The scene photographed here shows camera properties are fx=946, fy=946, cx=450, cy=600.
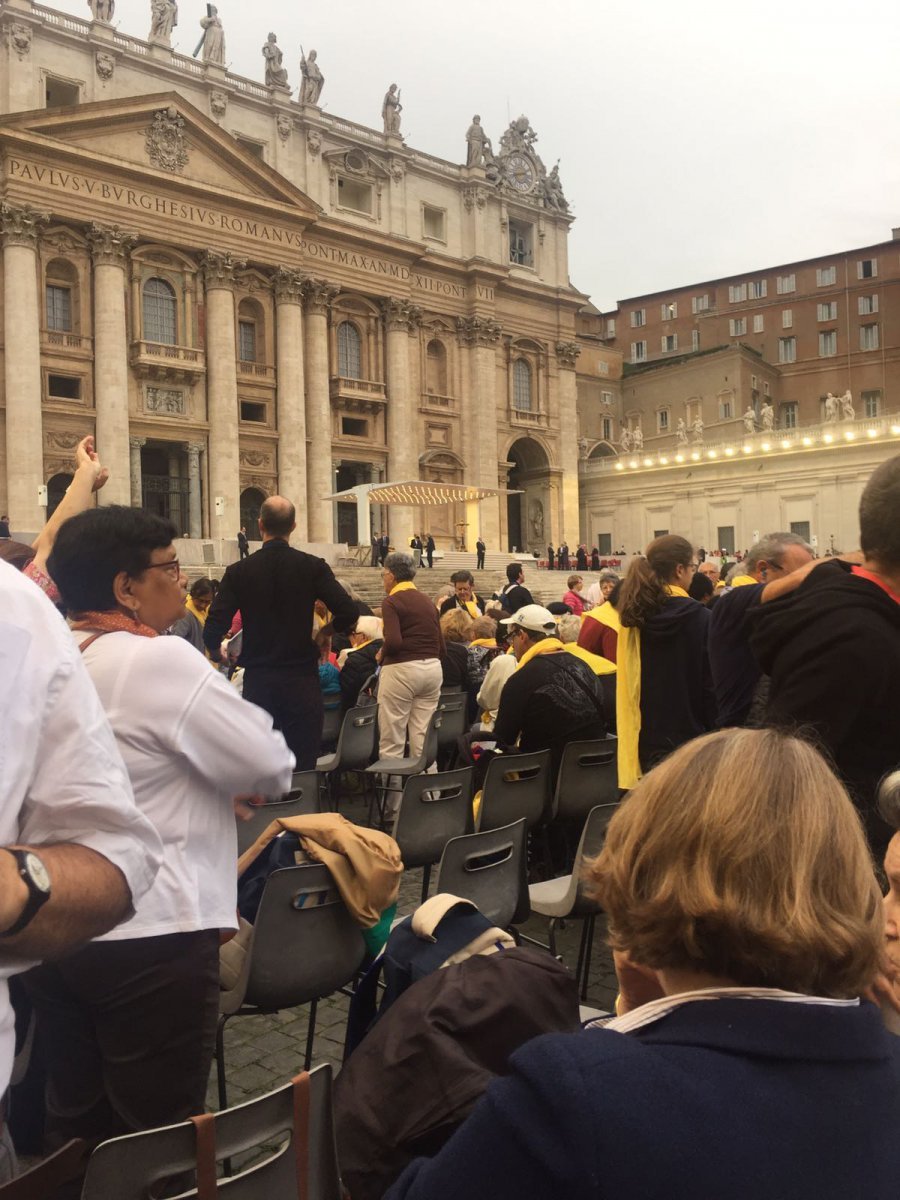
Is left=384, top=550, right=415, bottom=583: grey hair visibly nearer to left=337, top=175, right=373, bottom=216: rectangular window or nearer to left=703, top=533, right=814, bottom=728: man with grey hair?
left=703, top=533, right=814, bottom=728: man with grey hair

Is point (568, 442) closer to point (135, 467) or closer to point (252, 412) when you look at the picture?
point (252, 412)

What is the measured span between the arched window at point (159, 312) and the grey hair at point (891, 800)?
34.8 metres

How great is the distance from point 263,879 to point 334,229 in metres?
38.0

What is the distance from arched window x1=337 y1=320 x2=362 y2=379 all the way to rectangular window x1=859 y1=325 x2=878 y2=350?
98.6ft

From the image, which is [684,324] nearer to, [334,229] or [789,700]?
[334,229]

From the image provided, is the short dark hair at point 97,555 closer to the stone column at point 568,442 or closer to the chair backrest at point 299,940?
the chair backrest at point 299,940

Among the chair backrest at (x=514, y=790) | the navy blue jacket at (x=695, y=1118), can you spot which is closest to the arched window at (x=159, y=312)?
the chair backrest at (x=514, y=790)

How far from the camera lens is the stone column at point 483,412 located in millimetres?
42062

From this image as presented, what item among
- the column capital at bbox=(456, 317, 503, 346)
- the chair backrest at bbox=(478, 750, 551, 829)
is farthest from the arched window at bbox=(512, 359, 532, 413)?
the chair backrest at bbox=(478, 750, 551, 829)

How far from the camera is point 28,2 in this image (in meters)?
30.6

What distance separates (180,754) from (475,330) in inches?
1657

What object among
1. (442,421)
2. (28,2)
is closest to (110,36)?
(28,2)

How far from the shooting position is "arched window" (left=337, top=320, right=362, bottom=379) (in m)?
39.2

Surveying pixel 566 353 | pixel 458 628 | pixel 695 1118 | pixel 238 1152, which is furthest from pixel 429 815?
pixel 566 353
